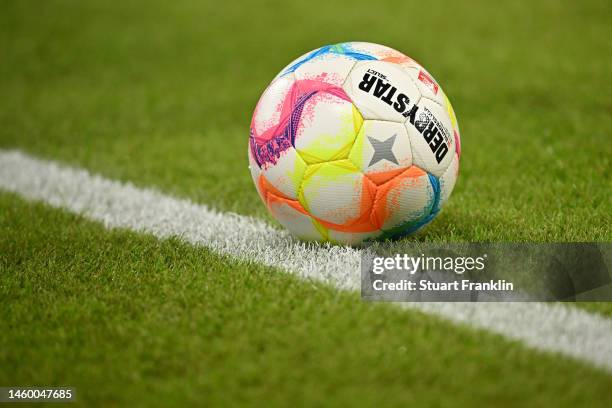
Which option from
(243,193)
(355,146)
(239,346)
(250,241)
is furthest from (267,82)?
(239,346)

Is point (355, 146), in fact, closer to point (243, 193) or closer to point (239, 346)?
point (239, 346)

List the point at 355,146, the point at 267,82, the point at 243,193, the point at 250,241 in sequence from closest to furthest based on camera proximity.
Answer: the point at 355,146 < the point at 250,241 < the point at 243,193 < the point at 267,82

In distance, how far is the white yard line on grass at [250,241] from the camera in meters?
3.08

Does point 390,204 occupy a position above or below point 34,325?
above

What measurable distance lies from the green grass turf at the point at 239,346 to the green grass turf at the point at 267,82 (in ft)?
3.59

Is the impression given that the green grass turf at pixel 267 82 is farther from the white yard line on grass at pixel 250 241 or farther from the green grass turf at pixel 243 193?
the white yard line on grass at pixel 250 241

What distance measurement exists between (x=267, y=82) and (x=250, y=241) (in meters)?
4.71

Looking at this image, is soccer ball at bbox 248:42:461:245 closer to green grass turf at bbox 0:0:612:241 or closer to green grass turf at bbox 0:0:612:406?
green grass turf at bbox 0:0:612:406

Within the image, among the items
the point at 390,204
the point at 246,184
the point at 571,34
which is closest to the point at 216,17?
the point at 571,34

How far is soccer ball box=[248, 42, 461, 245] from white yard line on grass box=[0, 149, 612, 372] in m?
0.23

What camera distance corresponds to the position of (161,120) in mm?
7387

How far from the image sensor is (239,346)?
3004 millimetres

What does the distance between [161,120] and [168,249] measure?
3.49m

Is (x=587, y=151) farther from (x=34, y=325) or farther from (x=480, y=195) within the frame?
(x=34, y=325)
